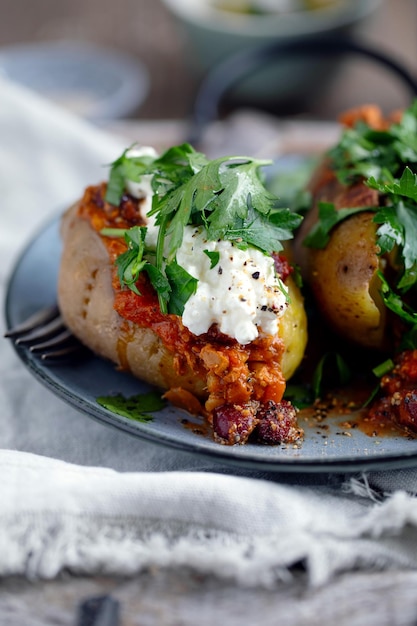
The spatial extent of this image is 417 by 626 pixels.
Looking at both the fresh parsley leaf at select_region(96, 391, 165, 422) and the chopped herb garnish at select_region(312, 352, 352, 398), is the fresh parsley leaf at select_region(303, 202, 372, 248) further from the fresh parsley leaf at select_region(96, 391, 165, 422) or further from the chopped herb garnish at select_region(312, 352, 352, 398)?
the fresh parsley leaf at select_region(96, 391, 165, 422)

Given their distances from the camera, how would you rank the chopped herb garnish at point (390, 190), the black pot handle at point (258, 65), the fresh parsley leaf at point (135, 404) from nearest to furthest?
the fresh parsley leaf at point (135, 404) → the chopped herb garnish at point (390, 190) → the black pot handle at point (258, 65)

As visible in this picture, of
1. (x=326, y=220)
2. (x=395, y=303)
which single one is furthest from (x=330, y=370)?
(x=326, y=220)

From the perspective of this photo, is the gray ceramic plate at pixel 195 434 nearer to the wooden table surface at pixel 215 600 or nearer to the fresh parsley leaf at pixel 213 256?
the wooden table surface at pixel 215 600

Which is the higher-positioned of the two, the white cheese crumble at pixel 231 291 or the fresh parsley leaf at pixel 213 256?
the fresh parsley leaf at pixel 213 256

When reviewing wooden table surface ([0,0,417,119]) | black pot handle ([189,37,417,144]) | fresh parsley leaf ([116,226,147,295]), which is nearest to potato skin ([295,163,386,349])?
fresh parsley leaf ([116,226,147,295])

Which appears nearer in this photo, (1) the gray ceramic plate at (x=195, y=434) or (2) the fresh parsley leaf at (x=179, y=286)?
(1) the gray ceramic plate at (x=195, y=434)

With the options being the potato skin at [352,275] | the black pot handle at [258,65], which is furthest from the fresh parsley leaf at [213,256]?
the black pot handle at [258,65]
